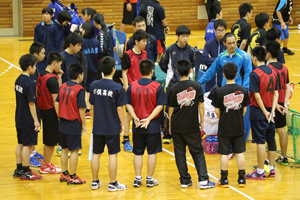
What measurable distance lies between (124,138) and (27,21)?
40.0 ft

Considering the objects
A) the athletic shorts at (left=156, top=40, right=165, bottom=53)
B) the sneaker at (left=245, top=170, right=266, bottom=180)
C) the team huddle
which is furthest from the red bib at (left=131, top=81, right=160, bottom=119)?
the athletic shorts at (left=156, top=40, right=165, bottom=53)

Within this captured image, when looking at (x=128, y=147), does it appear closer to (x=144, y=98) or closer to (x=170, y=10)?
(x=144, y=98)

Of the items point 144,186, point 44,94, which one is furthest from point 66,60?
point 144,186

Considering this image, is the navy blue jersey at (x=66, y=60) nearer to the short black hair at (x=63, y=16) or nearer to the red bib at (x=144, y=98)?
the red bib at (x=144, y=98)

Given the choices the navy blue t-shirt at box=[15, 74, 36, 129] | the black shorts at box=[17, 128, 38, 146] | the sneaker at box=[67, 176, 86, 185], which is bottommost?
the sneaker at box=[67, 176, 86, 185]

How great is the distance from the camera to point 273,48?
603 cm

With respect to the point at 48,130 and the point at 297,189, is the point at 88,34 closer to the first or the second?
the point at 48,130

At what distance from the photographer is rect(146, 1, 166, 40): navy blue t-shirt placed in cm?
1112

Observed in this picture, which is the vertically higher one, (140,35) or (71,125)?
(140,35)

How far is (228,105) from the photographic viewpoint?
5438mm

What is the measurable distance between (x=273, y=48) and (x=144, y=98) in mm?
2025

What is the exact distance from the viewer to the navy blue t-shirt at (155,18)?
1112 cm

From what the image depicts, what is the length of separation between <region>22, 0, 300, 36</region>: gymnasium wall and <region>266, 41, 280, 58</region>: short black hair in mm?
13350

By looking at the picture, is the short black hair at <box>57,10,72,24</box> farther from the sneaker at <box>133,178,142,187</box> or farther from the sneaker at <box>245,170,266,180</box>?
the sneaker at <box>245,170,266,180</box>
